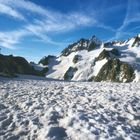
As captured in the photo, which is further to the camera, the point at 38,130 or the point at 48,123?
the point at 48,123

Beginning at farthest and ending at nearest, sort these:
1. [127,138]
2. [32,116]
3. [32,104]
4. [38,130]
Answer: [32,104], [32,116], [38,130], [127,138]

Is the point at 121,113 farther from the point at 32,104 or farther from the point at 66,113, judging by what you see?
the point at 32,104

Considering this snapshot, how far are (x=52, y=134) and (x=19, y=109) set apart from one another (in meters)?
4.59

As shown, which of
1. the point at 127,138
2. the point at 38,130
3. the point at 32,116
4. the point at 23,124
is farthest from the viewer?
the point at 32,116

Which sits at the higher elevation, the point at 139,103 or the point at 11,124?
the point at 139,103

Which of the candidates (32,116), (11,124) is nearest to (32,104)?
(32,116)

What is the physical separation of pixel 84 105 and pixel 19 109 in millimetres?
3684

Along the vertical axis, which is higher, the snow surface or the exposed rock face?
the exposed rock face

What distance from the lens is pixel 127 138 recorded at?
9016mm

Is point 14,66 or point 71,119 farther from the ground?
point 14,66

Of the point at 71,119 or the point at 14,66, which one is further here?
the point at 14,66

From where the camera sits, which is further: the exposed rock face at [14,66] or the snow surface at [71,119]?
the exposed rock face at [14,66]

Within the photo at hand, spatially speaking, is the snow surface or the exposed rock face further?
the exposed rock face

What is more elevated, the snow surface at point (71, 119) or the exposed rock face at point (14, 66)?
the exposed rock face at point (14, 66)
